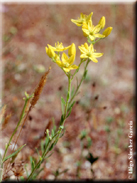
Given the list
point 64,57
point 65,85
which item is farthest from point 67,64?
point 65,85

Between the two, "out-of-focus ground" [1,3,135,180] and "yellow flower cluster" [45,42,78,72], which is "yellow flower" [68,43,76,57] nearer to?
"yellow flower cluster" [45,42,78,72]

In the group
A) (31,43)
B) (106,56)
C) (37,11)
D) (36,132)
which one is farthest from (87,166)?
(37,11)

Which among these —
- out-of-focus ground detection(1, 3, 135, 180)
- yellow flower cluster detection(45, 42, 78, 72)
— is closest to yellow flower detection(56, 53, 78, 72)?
yellow flower cluster detection(45, 42, 78, 72)

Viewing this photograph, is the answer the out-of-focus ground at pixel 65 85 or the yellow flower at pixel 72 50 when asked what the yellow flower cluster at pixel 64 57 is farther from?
the out-of-focus ground at pixel 65 85

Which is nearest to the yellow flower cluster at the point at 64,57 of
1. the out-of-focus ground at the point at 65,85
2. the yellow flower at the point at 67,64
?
the yellow flower at the point at 67,64

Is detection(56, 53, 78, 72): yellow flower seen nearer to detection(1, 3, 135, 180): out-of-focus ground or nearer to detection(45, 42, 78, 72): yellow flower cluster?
detection(45, 42, 78, 72): yellow flower cluster

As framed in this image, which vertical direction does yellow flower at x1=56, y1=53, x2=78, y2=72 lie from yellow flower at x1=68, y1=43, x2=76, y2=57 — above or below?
below

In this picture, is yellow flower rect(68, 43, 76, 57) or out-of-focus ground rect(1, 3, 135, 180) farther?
out-of-focus ground rect(1, 3, 135, 180)

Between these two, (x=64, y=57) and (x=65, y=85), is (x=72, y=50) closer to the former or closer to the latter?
(x=64, y=57)
